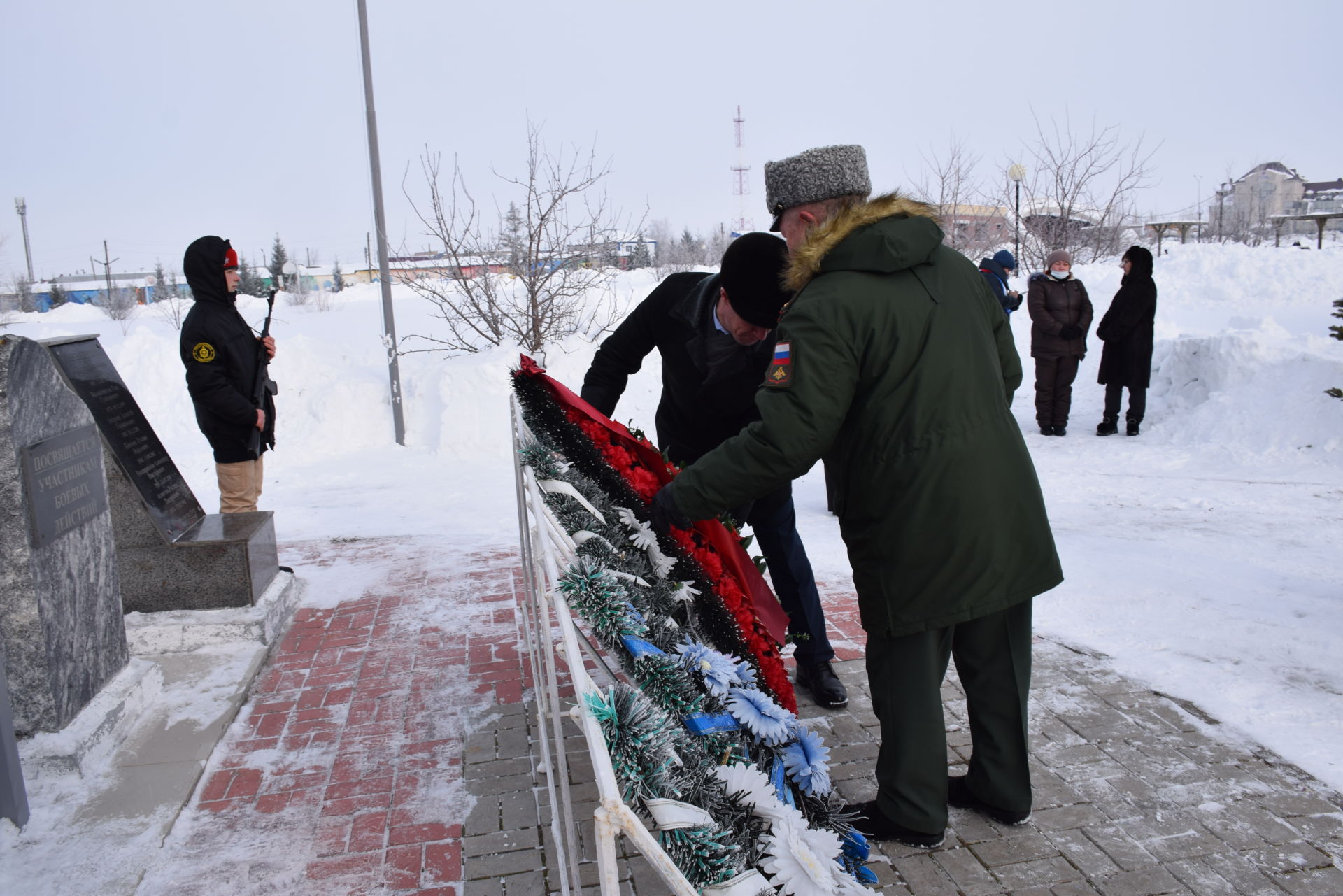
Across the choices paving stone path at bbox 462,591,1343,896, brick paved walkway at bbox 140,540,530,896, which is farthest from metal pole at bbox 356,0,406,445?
paving stone path at bbox 462,591,1343,896

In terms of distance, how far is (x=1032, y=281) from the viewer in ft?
33.1

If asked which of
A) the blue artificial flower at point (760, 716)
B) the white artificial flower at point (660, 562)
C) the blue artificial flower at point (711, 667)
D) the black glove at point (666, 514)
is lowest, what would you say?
the blue artificial flower at point (760, 716)

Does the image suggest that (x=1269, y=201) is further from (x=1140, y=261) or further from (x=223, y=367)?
(x=223, y=367)

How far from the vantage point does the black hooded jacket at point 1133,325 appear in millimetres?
9648

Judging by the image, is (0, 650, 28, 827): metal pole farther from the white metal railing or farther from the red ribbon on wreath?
the red ribbon on wreath

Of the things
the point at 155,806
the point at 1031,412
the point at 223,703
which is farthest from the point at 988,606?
the point at 1031,412

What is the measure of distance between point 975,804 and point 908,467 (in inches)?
48.3

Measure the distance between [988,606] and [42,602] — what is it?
317 cm

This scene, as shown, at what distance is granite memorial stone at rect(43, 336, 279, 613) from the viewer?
429 cm

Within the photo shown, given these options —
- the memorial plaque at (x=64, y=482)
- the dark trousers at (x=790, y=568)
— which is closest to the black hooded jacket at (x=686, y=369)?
the dark trousers at (x=790, y=568)

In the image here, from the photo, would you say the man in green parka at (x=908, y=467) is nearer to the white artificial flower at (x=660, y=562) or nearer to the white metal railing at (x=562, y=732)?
the white artificial flower at (x=660, y=562)

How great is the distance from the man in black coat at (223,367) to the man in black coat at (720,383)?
230 centimetres

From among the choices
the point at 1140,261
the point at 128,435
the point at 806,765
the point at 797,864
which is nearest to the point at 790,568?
the point at 806,765

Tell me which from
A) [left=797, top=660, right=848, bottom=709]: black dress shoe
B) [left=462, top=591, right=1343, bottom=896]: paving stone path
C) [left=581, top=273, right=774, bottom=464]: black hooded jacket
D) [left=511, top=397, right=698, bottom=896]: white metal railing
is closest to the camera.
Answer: [left=511, top=397, right=698, bottom=896]: white metal railing
